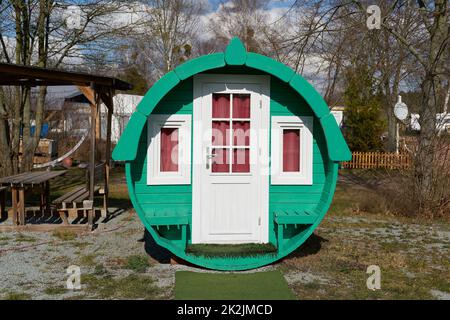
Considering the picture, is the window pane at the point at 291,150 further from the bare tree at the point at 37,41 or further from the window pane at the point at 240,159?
the bare tree at the point at 37,41

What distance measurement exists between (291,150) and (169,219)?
1.94 metres

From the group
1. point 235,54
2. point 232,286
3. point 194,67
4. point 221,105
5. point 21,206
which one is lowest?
point 232,286

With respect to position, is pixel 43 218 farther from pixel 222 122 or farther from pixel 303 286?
pixel 303 286

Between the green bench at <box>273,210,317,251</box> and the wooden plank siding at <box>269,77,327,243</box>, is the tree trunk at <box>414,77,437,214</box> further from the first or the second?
the green bench at <box>273,210,317,251</box>

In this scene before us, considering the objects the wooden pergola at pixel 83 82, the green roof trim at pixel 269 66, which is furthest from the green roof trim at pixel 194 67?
the wooden pergola at pixel 83 82

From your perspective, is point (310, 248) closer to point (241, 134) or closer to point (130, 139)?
point (241, 134)

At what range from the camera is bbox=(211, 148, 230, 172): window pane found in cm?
634

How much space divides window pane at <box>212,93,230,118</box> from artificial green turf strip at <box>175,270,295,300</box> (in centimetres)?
212

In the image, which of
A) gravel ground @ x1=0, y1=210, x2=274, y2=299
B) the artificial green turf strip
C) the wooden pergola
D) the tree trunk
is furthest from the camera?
the tree trunk

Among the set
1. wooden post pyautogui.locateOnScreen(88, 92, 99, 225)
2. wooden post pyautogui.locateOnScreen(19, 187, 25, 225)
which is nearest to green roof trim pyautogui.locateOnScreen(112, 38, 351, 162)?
wooden post pyautogui.locateOnScreen(88, 92, 99, 225)

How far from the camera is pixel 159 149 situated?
20.6 ft

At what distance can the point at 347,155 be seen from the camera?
5906 millimetres

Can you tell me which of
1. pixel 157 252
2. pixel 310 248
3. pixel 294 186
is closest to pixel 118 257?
pixel 157 252

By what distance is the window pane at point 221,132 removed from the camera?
6354 millimetres
